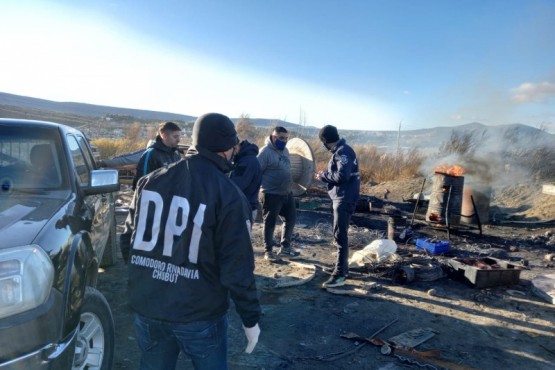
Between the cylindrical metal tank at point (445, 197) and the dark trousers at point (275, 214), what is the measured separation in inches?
181

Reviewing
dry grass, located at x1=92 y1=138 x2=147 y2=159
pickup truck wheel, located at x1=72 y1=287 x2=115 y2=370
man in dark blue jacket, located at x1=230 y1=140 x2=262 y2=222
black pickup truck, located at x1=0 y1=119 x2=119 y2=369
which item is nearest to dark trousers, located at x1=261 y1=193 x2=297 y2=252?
man in dark blue jacket, located at x1=230 y1=140 x2=262 y2=222

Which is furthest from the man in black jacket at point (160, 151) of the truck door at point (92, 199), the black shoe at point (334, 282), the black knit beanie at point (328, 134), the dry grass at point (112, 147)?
the dry grass at point (112, 147)

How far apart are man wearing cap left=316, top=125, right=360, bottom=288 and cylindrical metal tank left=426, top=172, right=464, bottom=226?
506 centimetres

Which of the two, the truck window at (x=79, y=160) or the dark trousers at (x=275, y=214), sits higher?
the truck window at (x=79, y=160)

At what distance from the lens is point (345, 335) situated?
441cm

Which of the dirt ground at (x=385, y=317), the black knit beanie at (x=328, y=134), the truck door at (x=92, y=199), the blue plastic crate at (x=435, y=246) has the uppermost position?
the black knit beanie at (x=328, y=134)

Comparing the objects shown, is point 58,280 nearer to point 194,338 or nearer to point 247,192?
point 194,338

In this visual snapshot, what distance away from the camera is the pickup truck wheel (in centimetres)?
269

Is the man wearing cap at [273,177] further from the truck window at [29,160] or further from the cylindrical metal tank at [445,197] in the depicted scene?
the cylindrical metal tank at [445,197]

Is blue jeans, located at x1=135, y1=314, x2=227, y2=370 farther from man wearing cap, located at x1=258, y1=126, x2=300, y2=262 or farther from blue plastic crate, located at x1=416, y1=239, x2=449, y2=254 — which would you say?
blue plastic crate, located at x1=416, y1=239, x2=449, y2=254

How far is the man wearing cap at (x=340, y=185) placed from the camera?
5.66 meters

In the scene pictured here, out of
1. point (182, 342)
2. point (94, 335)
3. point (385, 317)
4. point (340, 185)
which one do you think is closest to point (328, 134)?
point (340, 185)

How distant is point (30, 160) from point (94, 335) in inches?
62.4

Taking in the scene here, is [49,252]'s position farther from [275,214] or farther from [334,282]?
[275,214]
